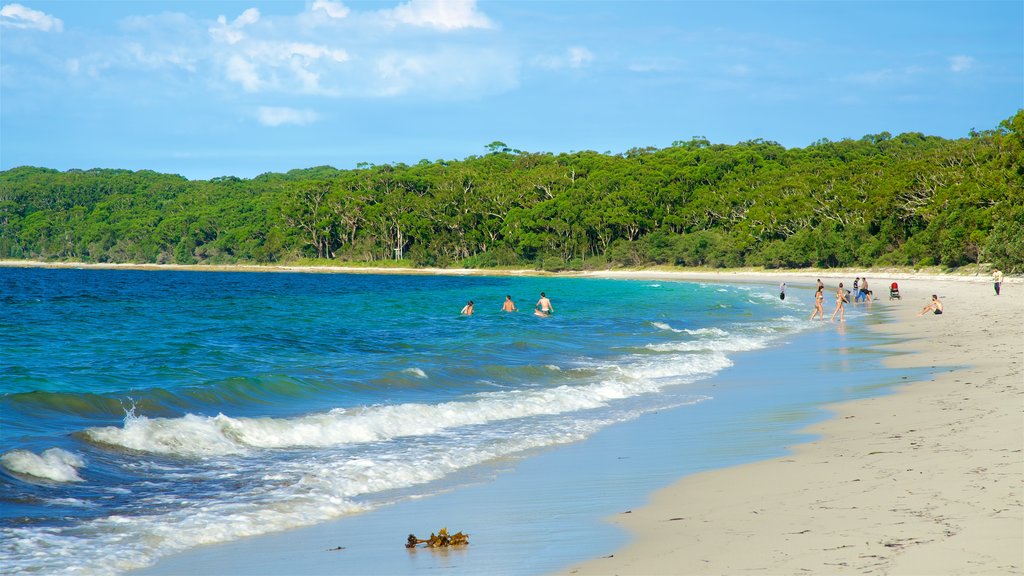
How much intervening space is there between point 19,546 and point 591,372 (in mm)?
11977

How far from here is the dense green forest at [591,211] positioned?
69.4 metres

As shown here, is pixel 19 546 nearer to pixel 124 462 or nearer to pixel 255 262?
pixel 124 462

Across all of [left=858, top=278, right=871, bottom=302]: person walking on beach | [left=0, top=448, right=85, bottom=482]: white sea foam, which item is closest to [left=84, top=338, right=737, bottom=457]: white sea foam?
[left=0, top=448, right=85, bottom=482]: white sea foam

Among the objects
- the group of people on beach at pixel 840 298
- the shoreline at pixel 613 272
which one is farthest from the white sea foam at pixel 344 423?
the shoreline at pixel 613 272

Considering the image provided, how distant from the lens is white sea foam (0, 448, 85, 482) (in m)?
8.42

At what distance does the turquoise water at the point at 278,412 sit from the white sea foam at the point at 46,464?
2cm

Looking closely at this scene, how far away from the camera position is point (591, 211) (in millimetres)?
108438

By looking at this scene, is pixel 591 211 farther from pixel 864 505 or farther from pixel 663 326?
pixel 864 505

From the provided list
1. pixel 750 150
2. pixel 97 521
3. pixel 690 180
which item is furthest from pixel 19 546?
pixel 750 150

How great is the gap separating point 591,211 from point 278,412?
97.4 meters

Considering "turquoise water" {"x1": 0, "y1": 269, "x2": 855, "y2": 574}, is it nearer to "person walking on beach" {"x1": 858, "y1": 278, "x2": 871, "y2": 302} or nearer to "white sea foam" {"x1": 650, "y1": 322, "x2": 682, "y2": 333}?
"white sea foam" {"x1": 650, "y1": 322, "x2": 682, "y2": 333}

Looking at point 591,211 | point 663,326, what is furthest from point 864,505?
point 591,211

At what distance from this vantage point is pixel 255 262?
5650 inches

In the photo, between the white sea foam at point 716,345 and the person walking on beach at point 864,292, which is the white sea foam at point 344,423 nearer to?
the white sea foam at point 716,345
